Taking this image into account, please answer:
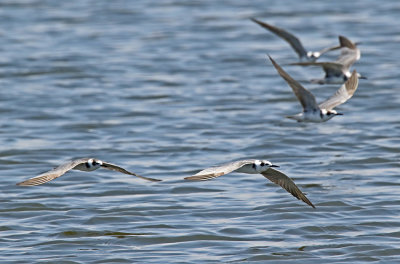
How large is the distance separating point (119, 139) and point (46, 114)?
91.5 inches

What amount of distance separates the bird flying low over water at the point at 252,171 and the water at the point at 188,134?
340 mm

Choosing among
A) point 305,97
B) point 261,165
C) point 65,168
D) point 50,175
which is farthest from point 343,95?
point 50,175

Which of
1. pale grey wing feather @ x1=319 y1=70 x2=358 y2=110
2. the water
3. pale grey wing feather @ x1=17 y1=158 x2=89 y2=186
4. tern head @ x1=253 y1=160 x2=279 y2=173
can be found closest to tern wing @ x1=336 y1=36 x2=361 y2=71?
the water

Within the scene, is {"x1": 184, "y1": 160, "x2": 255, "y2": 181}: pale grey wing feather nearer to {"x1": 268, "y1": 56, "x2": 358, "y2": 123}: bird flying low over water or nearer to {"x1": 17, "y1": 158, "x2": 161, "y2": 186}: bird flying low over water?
{"x1": 17, "y1": 158, "x2": 161, "y2": 186}: bird flying low over water

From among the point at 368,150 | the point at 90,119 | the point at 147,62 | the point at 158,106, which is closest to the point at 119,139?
the point at 90,119

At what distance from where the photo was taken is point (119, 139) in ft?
53.3

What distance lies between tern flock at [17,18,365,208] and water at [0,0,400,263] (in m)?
0.58

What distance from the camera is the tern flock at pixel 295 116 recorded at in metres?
10.3

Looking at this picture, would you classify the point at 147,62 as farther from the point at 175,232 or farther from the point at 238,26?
the point at 175,232

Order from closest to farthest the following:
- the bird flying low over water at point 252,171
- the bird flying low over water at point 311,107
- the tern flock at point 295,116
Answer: the bird flying low over water at point 252,171 → the tern flock at point 295,116 → the bird flying low over water at point 311,107

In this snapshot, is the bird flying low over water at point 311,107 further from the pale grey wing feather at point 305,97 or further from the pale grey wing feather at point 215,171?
the pale grey wing feather at point 215,171

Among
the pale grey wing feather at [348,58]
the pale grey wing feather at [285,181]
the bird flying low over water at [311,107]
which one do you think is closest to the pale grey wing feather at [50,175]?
the pale grey wing feather at [285,181]

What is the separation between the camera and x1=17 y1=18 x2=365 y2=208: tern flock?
10312 millimetres

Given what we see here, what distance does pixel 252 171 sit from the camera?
36.3 feet
